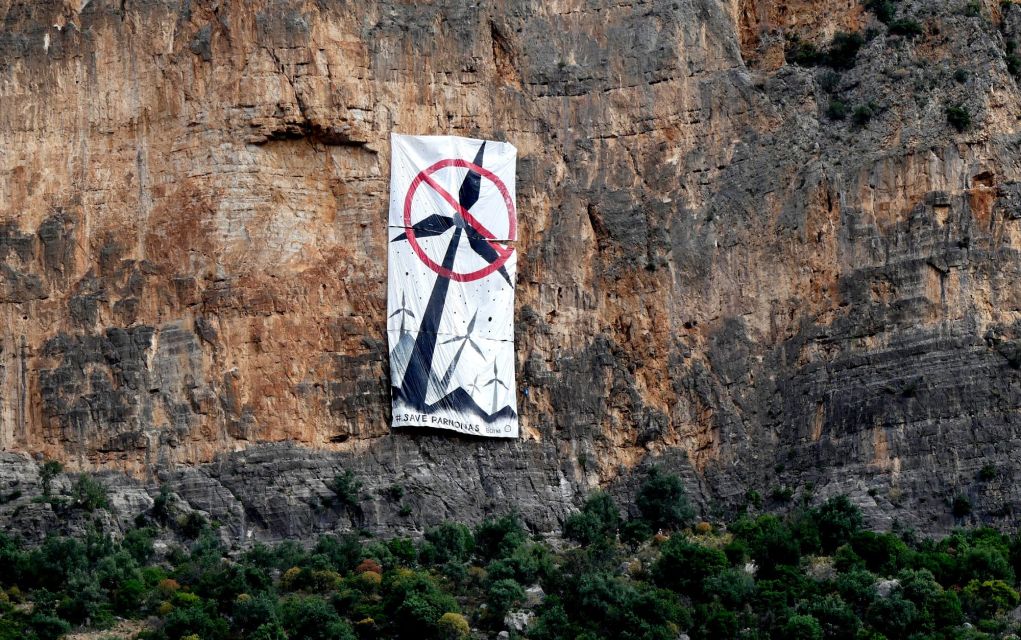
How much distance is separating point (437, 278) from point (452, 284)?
400 millimetres

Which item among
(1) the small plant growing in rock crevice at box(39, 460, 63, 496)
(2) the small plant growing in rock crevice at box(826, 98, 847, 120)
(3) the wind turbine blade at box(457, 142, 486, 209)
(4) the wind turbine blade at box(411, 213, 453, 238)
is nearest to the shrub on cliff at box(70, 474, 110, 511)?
(1) the small plant growing in rock crevice at box(39, 460, 63, 496)

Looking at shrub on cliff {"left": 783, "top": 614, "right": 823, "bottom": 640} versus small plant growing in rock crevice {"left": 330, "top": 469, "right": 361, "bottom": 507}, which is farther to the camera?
small plant growing in rock crevice {"left": 330, "top": 469, "right": 361, "bottom": 507}

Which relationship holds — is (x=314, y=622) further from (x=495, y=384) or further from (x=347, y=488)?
(x=495, y=384)

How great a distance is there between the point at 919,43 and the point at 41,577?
26119mm

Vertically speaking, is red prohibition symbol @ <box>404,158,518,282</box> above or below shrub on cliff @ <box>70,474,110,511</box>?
above

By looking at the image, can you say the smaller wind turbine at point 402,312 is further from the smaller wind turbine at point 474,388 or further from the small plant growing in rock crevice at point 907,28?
the small plant growing in rock crevice at point 907,28

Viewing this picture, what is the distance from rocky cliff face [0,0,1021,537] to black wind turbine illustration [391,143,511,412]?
34.0 inches

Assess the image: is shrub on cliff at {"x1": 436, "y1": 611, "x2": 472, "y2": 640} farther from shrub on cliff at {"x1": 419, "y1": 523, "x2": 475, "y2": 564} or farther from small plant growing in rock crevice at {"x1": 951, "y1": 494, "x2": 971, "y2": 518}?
small plant growing in rock crevice at {"x1": 951, "y1": 494, "x2": 971, "y2": 518}

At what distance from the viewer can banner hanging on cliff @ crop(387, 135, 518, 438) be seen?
65.9 metres

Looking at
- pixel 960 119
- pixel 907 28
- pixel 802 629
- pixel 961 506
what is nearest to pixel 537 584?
pixel 802 629

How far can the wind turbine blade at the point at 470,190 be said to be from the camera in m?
67.5

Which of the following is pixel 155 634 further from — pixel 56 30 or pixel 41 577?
pixel 56 30

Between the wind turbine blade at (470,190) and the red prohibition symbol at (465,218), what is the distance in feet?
0.37

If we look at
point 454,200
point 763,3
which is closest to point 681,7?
point 763,3
